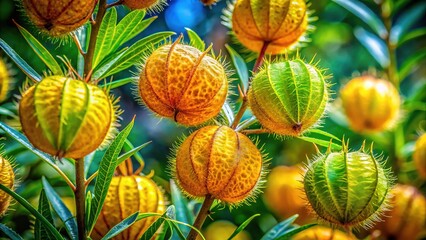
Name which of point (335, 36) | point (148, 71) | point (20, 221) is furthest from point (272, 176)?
point (335, 36)

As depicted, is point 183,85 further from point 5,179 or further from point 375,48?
point 375,48

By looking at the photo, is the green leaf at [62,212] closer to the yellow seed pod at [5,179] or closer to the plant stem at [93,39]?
the yellow seed pod at [5,179]

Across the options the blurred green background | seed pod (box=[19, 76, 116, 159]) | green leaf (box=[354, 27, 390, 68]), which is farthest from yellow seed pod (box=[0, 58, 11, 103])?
green leaf (box=[354, 27, 390, 68])

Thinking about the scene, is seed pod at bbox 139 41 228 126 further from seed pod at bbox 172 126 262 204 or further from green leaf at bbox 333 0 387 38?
green leaf at bbox 333 0 387 38

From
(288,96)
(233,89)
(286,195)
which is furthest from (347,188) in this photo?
(233,89)

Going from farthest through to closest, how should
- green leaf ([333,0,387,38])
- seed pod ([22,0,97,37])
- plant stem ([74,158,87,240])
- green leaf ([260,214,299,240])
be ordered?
green leaf ([333,0,387,38])
green leaf ([260,214,299,240])
plant stem ([74,158,87,240])
seed pod ([22,0,97,37])

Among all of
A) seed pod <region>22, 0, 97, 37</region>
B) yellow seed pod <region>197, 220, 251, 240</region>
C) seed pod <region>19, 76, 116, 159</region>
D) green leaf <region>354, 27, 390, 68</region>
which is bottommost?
yellow seed pod <region>197, 220, 251, 240</region>
